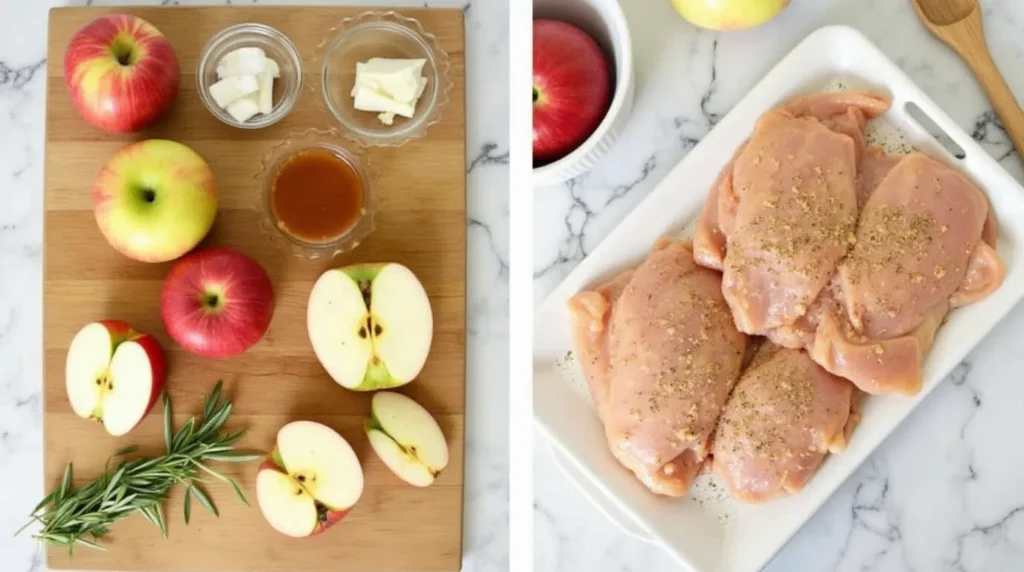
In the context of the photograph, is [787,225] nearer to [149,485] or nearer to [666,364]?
[666,364]

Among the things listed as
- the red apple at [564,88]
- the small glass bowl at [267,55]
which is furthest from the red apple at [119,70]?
the red apple at [564,88]

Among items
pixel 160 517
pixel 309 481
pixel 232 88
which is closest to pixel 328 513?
pixel 309 481

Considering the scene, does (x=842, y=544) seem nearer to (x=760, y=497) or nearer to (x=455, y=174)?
(x=760, y=497)

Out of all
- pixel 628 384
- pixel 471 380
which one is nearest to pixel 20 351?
pixel 471 380

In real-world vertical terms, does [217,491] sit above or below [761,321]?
below

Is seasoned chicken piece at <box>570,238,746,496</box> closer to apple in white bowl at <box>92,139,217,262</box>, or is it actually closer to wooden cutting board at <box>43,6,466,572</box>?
wooden cutting board at <box>43,6,466,572</box>

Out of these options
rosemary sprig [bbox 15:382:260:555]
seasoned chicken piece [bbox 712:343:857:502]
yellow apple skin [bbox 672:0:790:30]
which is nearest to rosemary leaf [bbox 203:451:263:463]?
rosemary sprig [bbox 15:382:260:555]

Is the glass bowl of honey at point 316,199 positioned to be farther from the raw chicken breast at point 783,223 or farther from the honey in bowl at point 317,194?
the raw chicken breast at point 783,223
